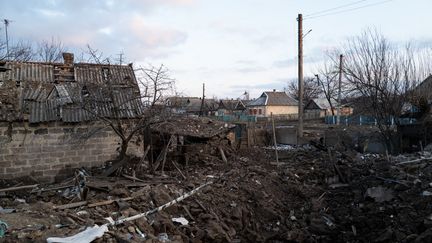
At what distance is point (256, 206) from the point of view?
10.2 meters

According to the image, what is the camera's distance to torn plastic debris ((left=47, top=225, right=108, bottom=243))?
224 inches

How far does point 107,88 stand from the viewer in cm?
1195

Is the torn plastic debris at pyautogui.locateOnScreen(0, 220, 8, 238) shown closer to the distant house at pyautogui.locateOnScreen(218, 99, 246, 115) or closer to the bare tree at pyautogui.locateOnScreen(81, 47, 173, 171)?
the bare tree at pyautogui.locateOnScreen(81, 47, 173, 171)

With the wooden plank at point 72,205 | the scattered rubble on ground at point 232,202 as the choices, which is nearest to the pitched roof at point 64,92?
the scattered rubble on ground at point 232,202

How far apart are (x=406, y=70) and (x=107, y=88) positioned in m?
13.3

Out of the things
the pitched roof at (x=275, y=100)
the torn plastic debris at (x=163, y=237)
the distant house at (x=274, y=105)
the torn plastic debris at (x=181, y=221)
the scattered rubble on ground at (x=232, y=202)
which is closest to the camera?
the torn plastic debris at (x=163, y=237)

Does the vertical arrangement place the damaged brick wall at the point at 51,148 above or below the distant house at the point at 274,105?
below

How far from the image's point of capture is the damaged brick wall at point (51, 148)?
11.9 metres

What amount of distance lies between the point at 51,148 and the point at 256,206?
685 cm

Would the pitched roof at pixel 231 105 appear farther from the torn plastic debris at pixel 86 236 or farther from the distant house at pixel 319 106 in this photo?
the torn plastic debris at pixel 86 236

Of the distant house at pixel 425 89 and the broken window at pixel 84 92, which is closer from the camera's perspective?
the broken window at pixel 84 92

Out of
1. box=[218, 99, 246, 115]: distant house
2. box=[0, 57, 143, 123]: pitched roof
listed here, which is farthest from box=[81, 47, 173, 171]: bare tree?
box=[218, 99, 246, 115]: distant house

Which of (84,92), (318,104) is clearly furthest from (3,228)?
(318,104)

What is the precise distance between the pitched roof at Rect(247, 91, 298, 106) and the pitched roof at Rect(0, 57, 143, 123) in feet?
193
